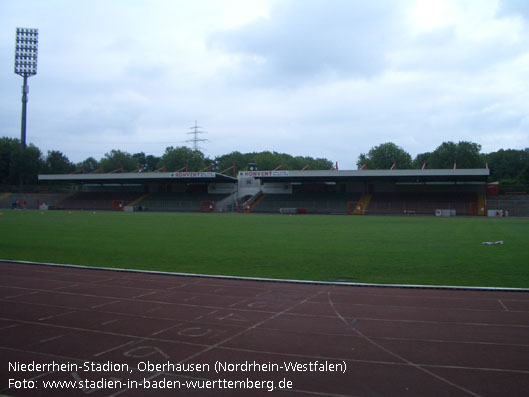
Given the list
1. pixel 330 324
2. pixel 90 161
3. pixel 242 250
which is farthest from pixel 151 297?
pixel 90 161

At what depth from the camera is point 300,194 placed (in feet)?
206

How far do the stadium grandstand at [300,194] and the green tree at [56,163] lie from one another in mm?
15516

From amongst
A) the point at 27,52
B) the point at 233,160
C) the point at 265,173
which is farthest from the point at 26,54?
the point at 233,160

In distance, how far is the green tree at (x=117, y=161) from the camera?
10530 cm

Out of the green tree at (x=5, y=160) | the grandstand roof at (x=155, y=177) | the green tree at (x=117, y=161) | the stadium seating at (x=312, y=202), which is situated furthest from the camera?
the green tree at (x=117, y=161)

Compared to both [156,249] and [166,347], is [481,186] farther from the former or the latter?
[166,347]

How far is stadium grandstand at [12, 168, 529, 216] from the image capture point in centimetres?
5216

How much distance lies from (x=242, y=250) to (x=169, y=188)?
56733 millimetres

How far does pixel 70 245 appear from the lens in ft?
A: 58.0

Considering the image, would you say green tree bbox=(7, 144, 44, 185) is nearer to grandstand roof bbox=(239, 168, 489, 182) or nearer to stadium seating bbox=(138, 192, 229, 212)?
stadium seating bbox=(138, 192, 229, 212)

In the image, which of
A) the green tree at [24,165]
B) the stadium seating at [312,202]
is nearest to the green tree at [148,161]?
the green tree at [24,165]

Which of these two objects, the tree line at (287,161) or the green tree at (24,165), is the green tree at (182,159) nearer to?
the tree line at (287,161)

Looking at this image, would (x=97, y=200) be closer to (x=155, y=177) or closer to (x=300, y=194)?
(x=155, y=177)

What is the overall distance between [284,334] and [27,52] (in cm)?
8423
